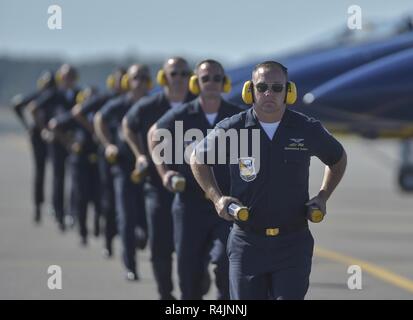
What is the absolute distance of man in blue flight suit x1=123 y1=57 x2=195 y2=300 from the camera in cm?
1049

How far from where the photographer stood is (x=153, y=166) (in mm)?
10844

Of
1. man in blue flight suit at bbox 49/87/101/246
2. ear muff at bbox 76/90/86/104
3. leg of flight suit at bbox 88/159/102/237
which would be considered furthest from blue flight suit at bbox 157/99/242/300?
ear muff at bbox 76/90/86/104

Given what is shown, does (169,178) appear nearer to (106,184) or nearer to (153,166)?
(153,166)

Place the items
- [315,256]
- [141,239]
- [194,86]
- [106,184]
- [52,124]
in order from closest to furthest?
[194,86] < [141,239] < [106,184] < [315,256] < [52,124]

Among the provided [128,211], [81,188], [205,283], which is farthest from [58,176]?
[205,283]

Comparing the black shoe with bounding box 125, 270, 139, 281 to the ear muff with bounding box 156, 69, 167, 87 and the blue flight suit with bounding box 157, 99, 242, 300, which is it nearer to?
the ear muff with bounding box 156, 69, 167, 87

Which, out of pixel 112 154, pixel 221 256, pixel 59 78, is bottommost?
pixel 221 256

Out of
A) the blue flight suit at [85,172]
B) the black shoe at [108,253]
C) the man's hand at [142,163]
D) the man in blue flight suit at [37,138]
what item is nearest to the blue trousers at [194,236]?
the man's hand at [142,163]

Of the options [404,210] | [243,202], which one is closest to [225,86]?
[243,202]

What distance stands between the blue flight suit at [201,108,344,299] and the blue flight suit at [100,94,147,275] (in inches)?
194

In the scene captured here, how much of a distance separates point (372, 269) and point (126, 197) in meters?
2.66
